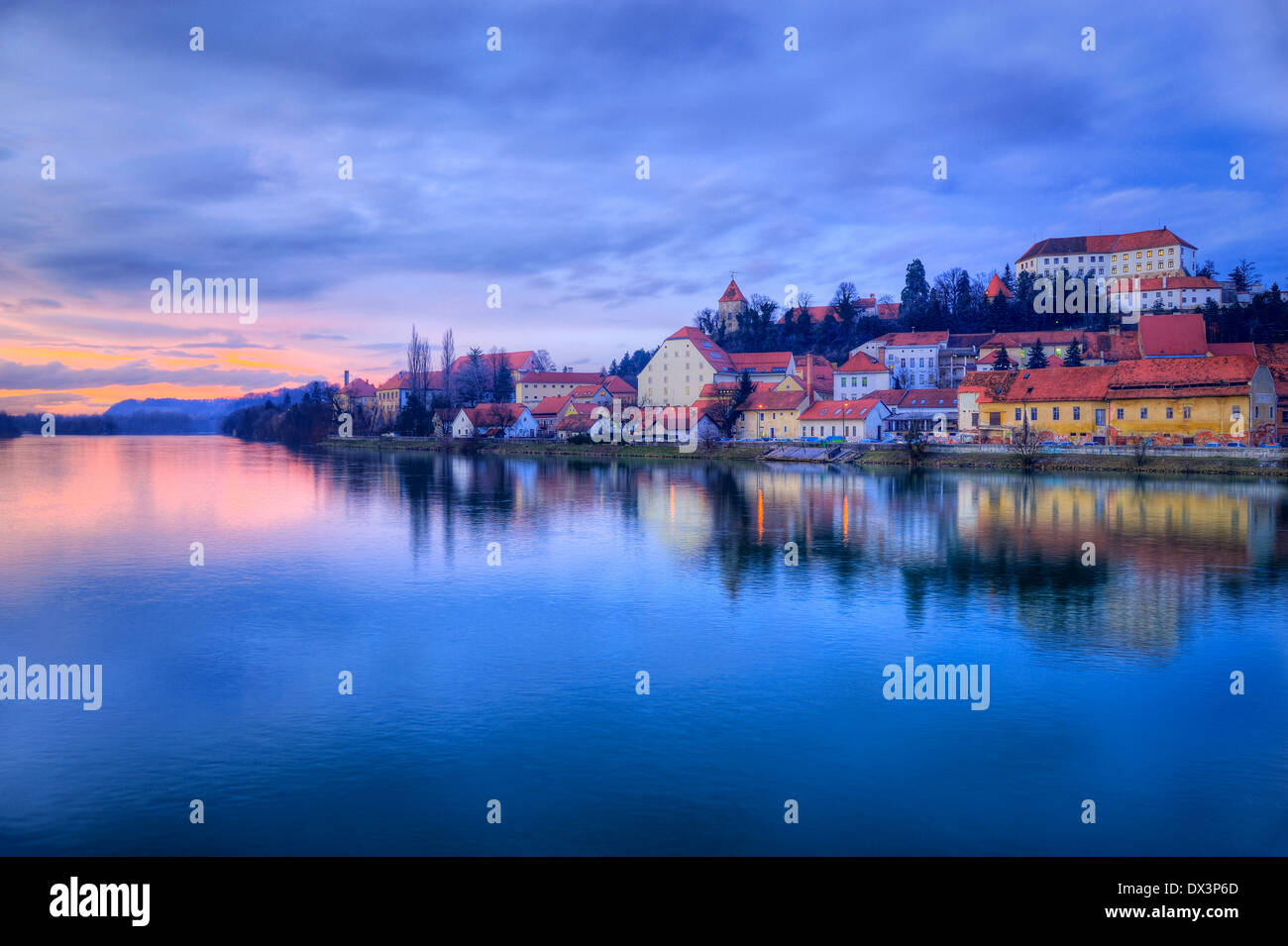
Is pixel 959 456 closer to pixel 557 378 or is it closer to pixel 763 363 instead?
pixel 763 363

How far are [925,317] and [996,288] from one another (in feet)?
30.7

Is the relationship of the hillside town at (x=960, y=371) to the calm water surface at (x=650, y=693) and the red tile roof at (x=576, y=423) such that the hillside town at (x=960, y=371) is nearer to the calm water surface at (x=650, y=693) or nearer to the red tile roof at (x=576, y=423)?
the red tile roof at (x=576, y=423)

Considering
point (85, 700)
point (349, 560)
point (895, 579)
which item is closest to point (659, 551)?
point (895, 579)

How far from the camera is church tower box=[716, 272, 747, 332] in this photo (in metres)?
102

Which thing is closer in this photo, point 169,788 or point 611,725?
point 169,788

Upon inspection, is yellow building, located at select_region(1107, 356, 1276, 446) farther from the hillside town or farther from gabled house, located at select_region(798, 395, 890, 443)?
gabled house, located at select_region(798, 395, 890, 443)

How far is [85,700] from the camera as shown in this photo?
1124 cm

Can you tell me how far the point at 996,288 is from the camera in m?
91.9

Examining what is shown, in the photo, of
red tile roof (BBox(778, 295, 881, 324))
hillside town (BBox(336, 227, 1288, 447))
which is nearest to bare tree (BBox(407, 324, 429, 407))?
hillside town (BBox(336, 227, 1288, 447))

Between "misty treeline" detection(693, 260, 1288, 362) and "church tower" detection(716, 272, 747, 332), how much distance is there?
3.09ft

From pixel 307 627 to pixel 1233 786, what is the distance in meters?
13.3

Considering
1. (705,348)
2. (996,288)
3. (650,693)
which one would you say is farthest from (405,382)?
(650,693)
